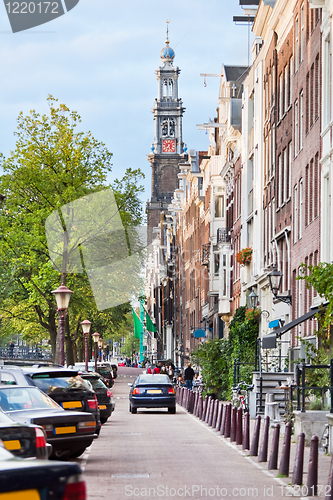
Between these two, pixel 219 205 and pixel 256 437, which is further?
pixel 219 205

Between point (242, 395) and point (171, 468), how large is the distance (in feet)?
51.1

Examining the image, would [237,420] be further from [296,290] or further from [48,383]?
[296,290]

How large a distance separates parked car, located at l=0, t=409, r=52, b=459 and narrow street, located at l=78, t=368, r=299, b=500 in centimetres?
187

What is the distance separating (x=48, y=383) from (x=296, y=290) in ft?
51.7

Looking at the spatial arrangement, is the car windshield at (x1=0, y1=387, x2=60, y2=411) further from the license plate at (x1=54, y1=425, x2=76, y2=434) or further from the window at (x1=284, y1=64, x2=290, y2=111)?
the window at (x1=284, y1=64, x2=290, y2=111)

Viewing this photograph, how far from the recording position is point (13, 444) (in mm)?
9094

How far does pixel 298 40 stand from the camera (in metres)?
30.8

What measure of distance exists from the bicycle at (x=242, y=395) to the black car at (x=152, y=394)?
8.82 ft

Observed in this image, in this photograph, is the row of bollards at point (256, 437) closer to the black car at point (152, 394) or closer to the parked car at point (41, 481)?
the black car at point (152, 394)

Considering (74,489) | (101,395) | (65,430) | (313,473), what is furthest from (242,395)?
(74,489)

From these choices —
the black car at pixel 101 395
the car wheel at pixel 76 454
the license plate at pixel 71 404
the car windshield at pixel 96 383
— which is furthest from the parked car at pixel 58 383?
the car windshield at pixel 96 383
